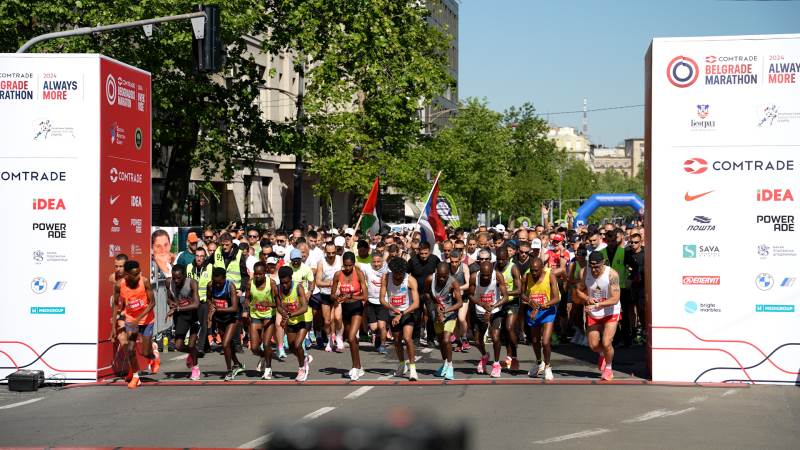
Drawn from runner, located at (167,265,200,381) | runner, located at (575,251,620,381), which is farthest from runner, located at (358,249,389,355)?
runner, located at (575,251,620,381)

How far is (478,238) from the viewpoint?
68.8 ft

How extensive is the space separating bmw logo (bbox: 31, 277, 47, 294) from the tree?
552 inches

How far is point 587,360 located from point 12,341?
28.4 ft

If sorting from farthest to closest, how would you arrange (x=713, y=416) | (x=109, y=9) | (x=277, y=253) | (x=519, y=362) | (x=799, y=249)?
1. (x=109, y=9)
2. (x=277, y=253)
3. (x=519, y=362)
4. (x=799, y=249)
5. (x=713, y=416)

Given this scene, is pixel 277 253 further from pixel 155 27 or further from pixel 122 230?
pixel 155 27

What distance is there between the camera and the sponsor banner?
14906mm

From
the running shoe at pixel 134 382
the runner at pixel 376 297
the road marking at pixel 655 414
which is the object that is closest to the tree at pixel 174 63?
the runner at pixel 376 297

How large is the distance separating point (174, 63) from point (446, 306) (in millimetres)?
17380

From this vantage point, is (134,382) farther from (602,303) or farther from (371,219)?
(371,219)

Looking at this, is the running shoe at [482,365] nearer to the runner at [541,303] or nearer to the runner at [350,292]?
the runner at [541,303]

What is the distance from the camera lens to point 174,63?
30.6m

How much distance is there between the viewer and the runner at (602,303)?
48.6 ft

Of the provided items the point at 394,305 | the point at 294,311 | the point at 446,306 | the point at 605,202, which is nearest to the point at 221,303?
the point at 294,311

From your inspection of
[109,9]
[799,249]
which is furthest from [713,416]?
[109,9]
